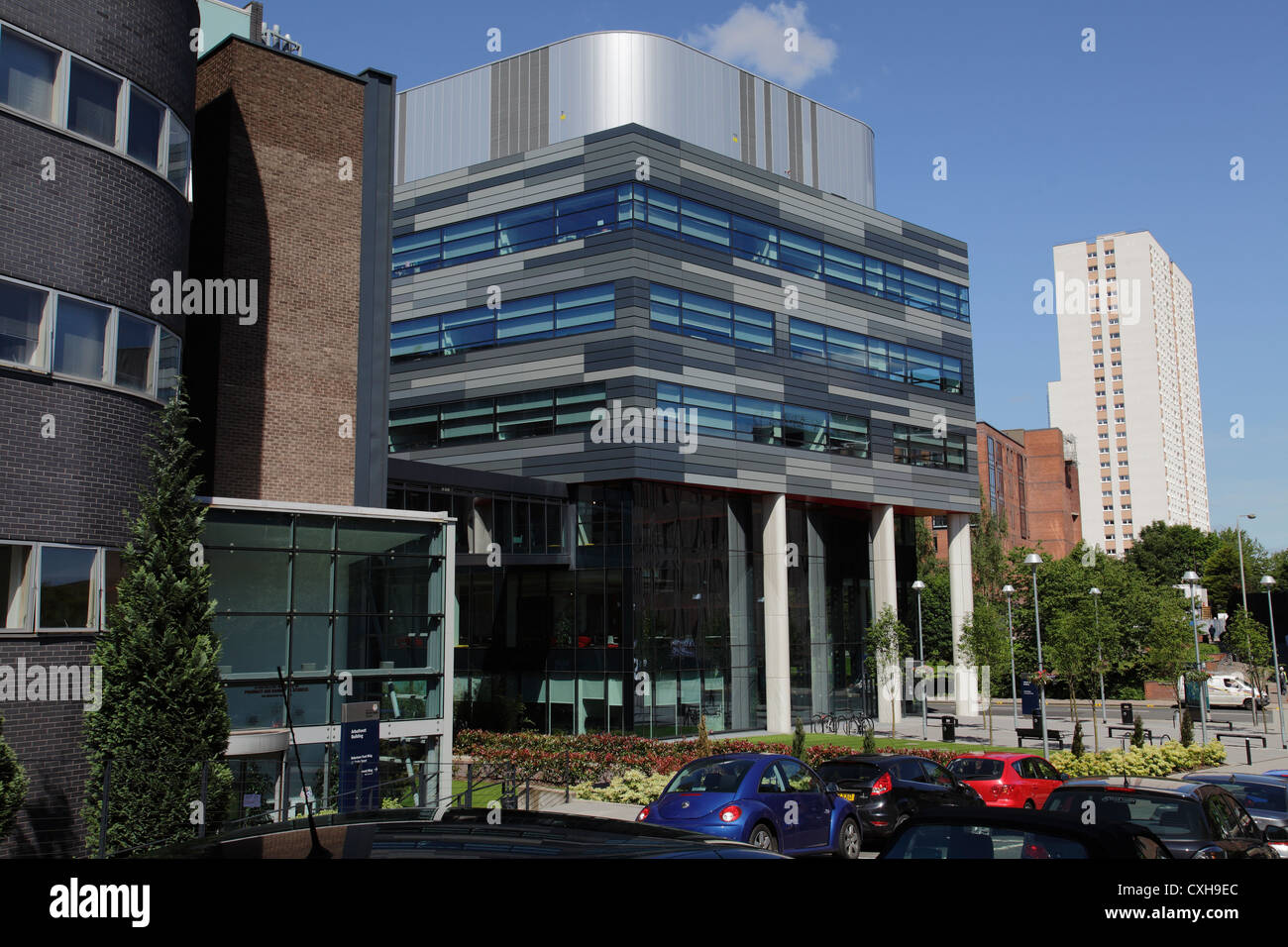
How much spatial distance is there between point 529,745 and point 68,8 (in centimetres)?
2352

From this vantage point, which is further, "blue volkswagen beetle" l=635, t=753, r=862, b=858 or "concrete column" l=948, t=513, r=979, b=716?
"concrete column" l=948, t=513, r=979, b=716

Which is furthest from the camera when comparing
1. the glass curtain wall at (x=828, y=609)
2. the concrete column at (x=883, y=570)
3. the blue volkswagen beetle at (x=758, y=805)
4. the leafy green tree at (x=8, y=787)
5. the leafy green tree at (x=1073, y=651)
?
the concrete column at (x=883, y=570)

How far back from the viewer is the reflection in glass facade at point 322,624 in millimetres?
20328

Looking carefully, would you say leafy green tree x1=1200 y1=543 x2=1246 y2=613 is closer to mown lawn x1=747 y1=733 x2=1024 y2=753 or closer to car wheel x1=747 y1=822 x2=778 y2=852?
mown lawn x1=747 y1=733 x2=1024 y2=753

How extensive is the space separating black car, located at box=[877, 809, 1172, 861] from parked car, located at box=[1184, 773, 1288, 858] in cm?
953

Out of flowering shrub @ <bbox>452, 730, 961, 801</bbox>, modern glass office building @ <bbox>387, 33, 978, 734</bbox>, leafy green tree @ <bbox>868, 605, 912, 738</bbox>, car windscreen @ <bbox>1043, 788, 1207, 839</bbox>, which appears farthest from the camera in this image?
leafy green tree @ <bbox>868, 605, 912, 738</bbox>

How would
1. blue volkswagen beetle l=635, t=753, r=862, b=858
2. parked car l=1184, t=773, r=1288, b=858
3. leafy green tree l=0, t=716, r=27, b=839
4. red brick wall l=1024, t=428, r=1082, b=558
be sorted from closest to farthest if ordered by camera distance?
blue volkswagen beetle l=635, t=753, r=862, b=858 → leafy green tree l=0, t=716, r=27, b=839 → parked car l=1184, t=773, r=1288, b=858 → red brick wall l=1024, t=428, r=1082, b=558

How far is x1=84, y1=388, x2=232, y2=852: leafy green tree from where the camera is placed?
16.2 meters

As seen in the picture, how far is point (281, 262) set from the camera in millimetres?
24406

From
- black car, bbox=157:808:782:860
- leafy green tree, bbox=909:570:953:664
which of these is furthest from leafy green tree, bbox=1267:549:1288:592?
black car, bbox=157:808:782:860

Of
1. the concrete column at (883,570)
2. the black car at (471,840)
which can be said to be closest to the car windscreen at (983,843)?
the black car at (471,840)

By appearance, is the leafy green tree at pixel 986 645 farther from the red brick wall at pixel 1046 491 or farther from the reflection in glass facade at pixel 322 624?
the red brick wall at pixel 1046 491

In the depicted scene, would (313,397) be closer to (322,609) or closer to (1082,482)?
(322,609)

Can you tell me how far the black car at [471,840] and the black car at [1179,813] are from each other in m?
8.65
